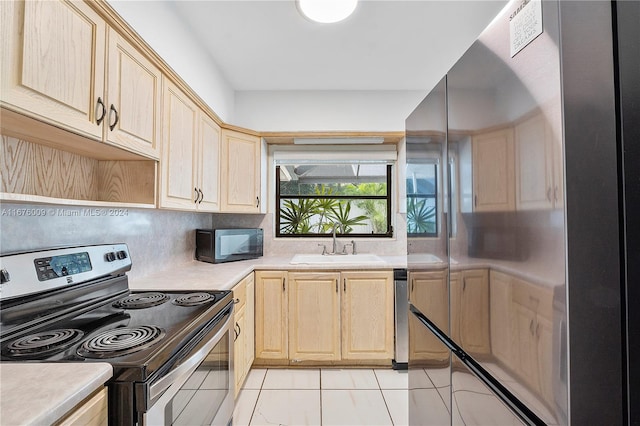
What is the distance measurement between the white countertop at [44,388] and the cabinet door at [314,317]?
1.82 m

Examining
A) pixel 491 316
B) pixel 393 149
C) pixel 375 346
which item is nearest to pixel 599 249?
pixel 491 316

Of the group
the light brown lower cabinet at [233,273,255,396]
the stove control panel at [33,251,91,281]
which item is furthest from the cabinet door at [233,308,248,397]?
the stove control panel at [33,251,91,281]

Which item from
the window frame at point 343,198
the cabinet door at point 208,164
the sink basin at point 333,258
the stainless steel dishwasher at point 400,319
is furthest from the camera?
the window frame at point 343,198

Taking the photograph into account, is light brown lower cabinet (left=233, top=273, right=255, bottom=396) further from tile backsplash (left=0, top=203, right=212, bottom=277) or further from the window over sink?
the window over sink

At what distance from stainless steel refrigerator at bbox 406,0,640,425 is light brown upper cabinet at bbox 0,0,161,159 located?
4.41 ft

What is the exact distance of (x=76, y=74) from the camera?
1103 mm

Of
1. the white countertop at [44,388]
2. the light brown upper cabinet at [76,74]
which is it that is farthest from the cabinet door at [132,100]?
Answer: the white countertop at [44,388]

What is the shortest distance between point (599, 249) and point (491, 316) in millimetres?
355

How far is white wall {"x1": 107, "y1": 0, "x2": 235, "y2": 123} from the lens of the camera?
154 centimetres

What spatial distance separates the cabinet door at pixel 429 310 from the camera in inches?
45.6

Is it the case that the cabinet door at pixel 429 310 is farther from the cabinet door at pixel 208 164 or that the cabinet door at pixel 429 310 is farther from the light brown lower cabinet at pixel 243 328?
the cabinet door at pixel 208 164

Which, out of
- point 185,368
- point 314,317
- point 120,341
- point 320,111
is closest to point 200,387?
point 185,368

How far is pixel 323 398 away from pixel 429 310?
1308mm

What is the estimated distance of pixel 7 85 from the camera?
85 centimetres
